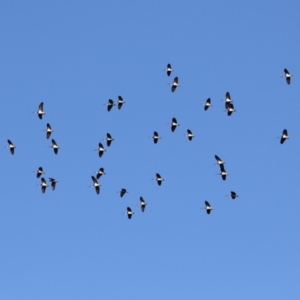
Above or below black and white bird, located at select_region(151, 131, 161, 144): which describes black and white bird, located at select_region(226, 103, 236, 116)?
below

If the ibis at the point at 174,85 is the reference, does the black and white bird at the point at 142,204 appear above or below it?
below

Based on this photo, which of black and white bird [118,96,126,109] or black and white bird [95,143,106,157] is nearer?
black and white bird [118,96,126,109]

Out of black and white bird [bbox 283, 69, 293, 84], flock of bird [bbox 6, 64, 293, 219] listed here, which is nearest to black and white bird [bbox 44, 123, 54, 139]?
flock of bird [bbox 6, 64, 293, 219]

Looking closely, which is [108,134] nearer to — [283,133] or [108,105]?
[108,105]

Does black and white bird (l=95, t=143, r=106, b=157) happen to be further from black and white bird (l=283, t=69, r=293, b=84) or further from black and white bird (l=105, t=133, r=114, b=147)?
black and white bird (l=283, t=69, r=293, b=84)

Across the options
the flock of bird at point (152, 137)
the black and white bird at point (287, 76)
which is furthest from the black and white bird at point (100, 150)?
the black and white bird at point (287, 76)

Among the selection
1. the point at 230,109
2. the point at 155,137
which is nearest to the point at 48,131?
the point at 155,137

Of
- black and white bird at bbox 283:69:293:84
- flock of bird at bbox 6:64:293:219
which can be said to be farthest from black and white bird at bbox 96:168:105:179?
black and white bird at bbox 283:69:293:84

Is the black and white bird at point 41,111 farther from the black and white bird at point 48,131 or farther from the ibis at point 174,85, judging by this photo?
the ibis at point 174,85

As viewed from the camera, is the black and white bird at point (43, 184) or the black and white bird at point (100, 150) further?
the black and white bird at point (43, 184)

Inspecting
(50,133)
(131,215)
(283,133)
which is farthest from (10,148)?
(283,133)

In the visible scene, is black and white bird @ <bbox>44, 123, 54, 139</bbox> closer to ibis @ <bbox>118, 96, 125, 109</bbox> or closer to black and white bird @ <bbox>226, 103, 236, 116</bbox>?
ibis @ <bbox>118, 96, 125, 109</bbox>

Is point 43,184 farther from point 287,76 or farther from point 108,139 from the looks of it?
point 287,76

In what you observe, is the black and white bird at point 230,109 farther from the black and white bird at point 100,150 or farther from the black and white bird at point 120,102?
the black and white bird at point 100,150
